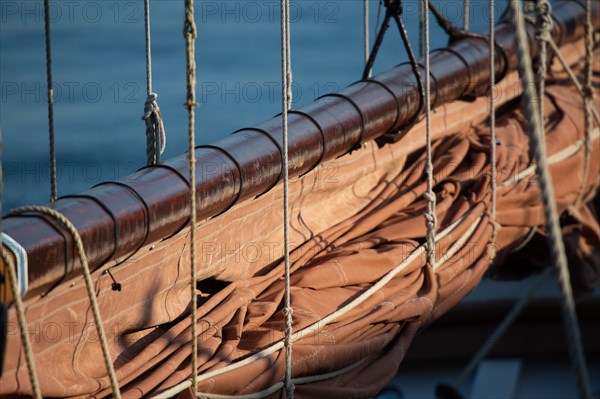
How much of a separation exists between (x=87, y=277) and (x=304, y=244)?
662mm

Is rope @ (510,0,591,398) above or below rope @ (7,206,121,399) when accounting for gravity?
above

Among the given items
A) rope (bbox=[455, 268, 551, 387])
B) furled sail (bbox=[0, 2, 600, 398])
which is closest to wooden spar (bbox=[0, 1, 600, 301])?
furled sail (bbox=[0, 2, 600, 398])

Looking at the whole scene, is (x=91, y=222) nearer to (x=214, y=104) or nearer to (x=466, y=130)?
(x=466, y=130)

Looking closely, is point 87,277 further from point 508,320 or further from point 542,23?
point 508,320

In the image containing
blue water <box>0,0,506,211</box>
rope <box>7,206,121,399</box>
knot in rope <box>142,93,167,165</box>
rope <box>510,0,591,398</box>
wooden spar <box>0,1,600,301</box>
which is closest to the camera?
rope <box>510,0,591,398</box>

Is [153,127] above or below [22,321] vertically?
above

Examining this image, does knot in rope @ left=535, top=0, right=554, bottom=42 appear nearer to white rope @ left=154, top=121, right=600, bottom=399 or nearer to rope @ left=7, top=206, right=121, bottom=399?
white rope @ left=154, top=121, right=600, bottom=399

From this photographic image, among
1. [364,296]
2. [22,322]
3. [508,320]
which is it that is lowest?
[508,320]

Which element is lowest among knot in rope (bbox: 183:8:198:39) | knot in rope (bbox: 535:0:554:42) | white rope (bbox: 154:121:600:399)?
white rope (bbox: 154:121:600:399)

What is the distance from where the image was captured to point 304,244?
6.37 ft

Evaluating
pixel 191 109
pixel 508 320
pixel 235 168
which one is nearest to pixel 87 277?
pixel 191 109

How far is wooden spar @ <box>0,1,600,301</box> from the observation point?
143 centimetres

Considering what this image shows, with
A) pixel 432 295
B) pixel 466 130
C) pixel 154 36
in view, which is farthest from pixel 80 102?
pixel 432 295

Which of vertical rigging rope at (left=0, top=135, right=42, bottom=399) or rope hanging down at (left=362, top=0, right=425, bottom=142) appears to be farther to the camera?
rope hanging down at (left=362, top=0, right=425, bottom=142)
